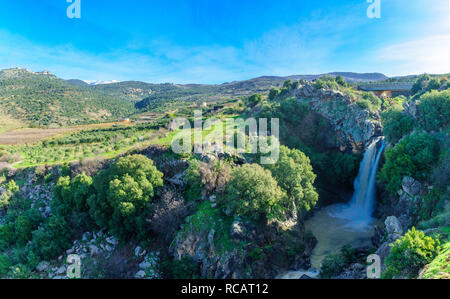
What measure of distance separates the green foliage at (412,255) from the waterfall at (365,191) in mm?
18376

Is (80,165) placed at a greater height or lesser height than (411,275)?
greater

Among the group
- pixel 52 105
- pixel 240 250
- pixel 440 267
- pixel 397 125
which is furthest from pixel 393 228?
pixel 52 105

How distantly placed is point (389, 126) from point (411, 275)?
78.6 feet

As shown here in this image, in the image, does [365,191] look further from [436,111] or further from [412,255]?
[412,255]

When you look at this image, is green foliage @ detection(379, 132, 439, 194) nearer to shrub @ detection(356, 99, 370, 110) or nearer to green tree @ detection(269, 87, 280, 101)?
shrub @ detection(356, 99, 370, 110)

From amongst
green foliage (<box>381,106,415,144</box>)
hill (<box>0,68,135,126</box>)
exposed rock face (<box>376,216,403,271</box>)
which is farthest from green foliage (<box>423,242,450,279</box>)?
hill (<box>0,68,135,126</box>)

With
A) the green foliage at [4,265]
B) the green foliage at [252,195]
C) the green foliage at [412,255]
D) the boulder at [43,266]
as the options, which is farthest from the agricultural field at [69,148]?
the green foliage at [412,255]

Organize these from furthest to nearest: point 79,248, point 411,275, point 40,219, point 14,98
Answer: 1. point 14,98
2. point 40,219
3. point 79,248
4. point 411,275

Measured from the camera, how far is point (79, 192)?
25.5 metres

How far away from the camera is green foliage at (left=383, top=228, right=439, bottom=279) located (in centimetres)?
1148

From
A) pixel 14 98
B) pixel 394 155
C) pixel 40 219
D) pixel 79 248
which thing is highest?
pixel 14 98

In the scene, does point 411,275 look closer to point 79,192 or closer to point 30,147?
point 79,192
